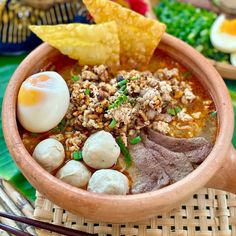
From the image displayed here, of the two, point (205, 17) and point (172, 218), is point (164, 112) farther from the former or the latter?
point (205, 17)

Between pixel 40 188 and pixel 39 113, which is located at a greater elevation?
pixel 39 113

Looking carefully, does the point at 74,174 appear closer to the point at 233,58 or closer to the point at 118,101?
the point at 118,101

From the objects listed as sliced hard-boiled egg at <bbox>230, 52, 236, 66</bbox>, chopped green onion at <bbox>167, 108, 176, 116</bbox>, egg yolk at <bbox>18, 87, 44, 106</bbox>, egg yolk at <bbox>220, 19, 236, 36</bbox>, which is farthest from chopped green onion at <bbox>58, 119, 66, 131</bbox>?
egg yolk at <bbox>220, 19, 236, 36</bbox>

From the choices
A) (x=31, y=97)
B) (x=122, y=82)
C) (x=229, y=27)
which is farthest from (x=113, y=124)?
(x=229, y=27)

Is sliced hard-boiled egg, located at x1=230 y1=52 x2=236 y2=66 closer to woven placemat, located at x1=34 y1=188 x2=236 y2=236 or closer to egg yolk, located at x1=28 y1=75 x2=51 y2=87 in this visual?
woven placemat, located at x1=34 y1=188 x2=236 y2=236

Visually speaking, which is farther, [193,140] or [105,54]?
[105,54]

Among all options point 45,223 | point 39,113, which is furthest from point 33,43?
point 45,223

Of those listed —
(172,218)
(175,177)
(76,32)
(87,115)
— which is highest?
(76,32)
